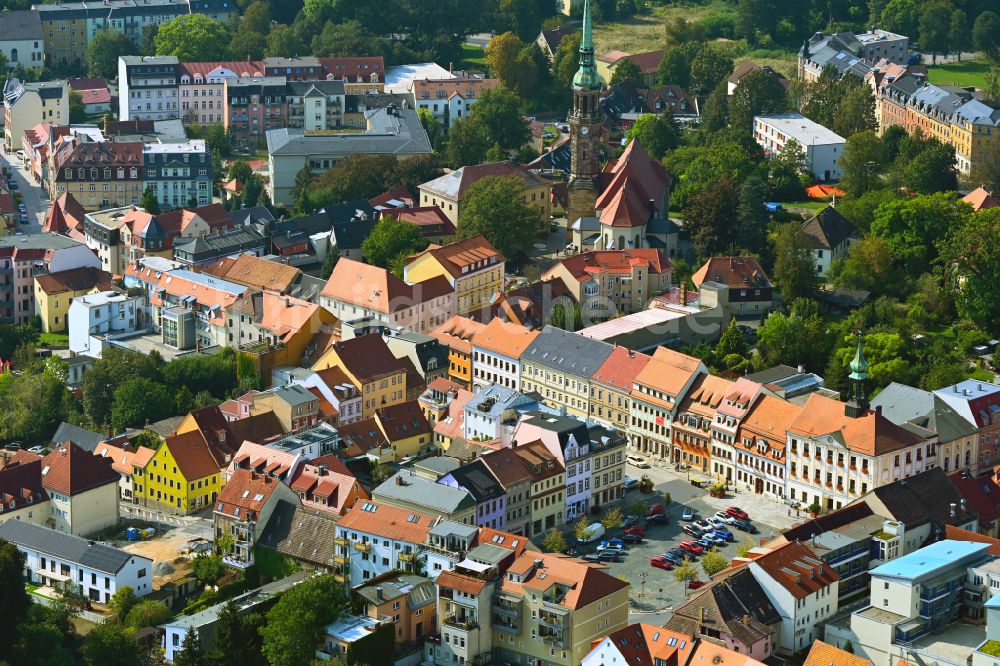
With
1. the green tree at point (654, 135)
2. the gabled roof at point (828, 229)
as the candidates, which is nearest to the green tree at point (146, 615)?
the gabled roof at point (828, 229)

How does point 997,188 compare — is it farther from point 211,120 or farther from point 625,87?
point 211,120

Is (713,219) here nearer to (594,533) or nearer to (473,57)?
(594,533)

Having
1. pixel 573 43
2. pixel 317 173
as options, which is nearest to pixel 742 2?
pixel 573 43

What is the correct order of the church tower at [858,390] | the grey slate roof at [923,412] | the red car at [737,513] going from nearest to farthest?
the red car at [737,513] < the church tower at [858,390] < the grey slate roof at [923,412]

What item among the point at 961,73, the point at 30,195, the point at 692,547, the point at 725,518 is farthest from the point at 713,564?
the point at 961,73

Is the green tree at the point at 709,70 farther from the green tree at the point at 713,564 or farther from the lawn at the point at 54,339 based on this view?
the green tree at the point at 713,564

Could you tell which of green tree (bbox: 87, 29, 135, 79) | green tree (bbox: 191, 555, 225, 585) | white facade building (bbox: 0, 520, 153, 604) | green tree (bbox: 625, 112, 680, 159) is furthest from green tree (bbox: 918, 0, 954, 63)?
white facade building (bbox: 0, 520, 153, 604)

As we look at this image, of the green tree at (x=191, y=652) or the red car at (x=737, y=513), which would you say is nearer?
the green tree at (x=191, y=652)
